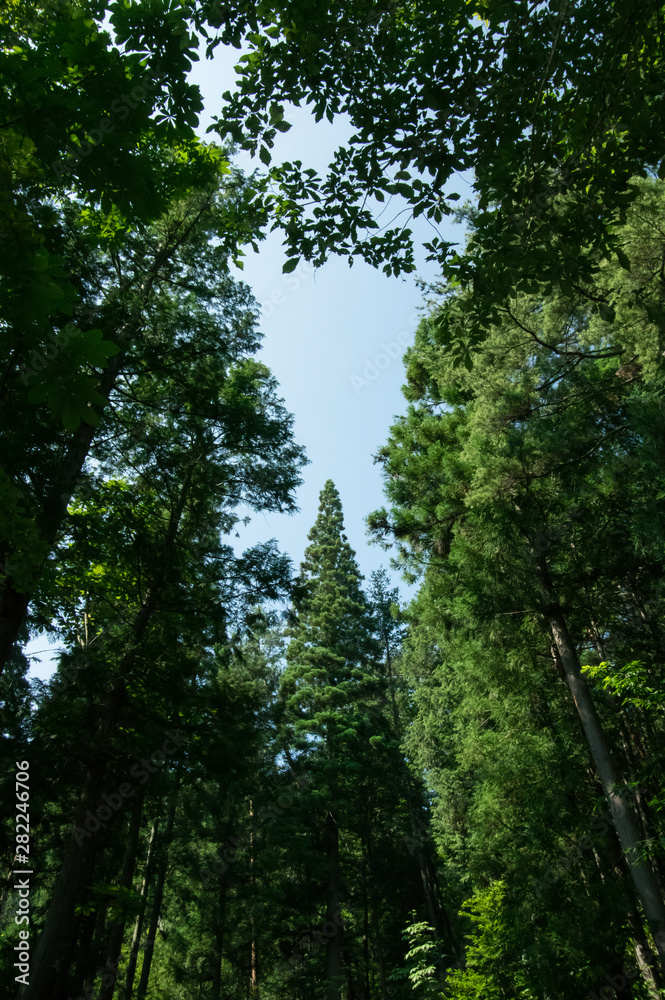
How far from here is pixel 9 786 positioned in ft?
21.1

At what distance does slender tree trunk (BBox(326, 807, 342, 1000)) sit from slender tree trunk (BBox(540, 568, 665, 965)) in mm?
12378

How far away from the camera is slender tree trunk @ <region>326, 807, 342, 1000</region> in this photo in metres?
16.0

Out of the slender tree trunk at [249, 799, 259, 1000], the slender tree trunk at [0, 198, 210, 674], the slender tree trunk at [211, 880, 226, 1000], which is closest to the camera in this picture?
the slender tree trunk at [0, 198, 210, 674]

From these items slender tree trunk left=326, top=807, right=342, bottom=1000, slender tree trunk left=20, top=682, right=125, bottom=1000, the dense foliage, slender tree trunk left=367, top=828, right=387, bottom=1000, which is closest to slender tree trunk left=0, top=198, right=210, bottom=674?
the dense foliage

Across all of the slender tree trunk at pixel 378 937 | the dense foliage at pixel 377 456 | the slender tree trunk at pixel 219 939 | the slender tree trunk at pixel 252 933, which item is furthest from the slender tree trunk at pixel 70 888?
the slender tree trunk at pixel 378 937

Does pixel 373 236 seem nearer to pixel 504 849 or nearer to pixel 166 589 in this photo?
pixel 166 589

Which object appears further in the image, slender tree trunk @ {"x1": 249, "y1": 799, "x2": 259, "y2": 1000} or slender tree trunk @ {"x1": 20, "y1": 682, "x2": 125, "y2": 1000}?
slender tree trunk @ {"x1": 249, "y1": 799, "x2": 259, "y2": 1000}

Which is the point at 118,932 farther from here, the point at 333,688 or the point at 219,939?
the point at 333,688

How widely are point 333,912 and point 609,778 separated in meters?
13.4

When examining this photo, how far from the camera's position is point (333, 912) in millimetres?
17250

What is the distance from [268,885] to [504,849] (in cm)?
1028

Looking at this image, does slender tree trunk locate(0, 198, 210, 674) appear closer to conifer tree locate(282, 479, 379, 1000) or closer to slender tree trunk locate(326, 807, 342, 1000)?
conifer tree locate(282, 479, 379, 1000)

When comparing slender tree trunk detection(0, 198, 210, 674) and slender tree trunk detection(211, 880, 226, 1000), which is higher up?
slender tree trunk detection(0, 198, 210, 674)

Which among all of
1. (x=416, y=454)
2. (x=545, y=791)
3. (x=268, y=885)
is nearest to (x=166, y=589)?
(x=416, y=454)
